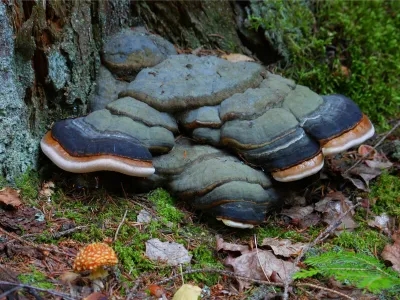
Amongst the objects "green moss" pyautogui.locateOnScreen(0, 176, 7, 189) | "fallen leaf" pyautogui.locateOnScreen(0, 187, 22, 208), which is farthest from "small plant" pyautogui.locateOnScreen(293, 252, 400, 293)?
"green moss" pyautogui.locateOnScreen(0, 176, 7, 189)

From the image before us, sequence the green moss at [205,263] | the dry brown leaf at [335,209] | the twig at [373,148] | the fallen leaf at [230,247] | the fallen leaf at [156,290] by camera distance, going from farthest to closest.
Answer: the twig at [373,148] → the dry brown leaf at [335,209] → the fallen leaf at [230,247] → the green moss at [205,263] → the fallen leaf at [156,290]

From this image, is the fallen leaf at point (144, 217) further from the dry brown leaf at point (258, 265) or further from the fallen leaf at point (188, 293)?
the fallen leaf at point (188, 293)

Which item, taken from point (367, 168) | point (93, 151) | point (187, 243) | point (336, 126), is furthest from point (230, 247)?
point (367, 168)

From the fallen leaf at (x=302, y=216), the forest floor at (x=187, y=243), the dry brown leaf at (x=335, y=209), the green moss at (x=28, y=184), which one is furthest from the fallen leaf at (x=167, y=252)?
the dry brown leaf at (x=335, y=209)

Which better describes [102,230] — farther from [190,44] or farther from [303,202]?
[190,44]

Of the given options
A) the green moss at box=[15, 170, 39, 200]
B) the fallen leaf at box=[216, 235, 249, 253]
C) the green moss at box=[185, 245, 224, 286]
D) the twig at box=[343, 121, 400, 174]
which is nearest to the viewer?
the green moss at box=[185, 245, 224, 286]

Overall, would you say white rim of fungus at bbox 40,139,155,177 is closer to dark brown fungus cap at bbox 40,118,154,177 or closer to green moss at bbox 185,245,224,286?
dark brown fungus cap at bbox 40,118,154,177
